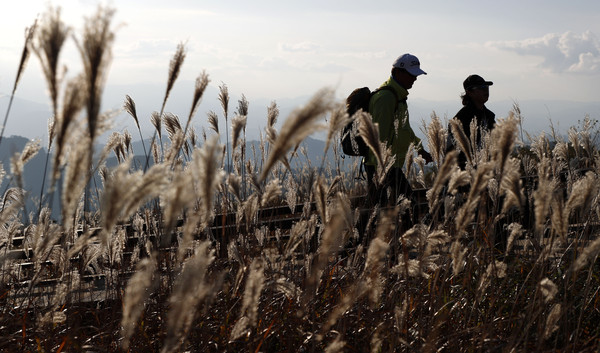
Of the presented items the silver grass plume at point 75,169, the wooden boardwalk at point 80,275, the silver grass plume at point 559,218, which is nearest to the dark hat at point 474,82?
the wooden boardwalk at point 80,275

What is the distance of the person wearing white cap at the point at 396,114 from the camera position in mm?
5039

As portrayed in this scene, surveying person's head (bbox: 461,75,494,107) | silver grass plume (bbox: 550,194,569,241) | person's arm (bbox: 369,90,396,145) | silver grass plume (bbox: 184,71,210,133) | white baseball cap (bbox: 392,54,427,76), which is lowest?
silver grass plume (bbox: 550,194,569,241)

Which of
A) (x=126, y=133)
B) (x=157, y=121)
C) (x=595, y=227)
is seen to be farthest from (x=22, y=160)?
(x=595, y=227)

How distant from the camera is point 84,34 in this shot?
1.33 m

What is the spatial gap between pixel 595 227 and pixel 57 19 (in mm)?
4230

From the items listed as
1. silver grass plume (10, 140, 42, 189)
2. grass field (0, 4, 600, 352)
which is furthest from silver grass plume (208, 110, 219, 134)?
silver grass plume (10, 140, 42, 189)

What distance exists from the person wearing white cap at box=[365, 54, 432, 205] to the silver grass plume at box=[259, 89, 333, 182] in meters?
3.46

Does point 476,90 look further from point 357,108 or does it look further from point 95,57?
point 95,57

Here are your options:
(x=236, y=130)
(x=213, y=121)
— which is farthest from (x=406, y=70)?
(x=236, y=130)

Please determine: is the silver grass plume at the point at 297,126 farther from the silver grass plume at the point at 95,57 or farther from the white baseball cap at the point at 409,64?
the white baseball cap at the point at 409,64

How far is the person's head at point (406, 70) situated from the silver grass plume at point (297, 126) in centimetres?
404

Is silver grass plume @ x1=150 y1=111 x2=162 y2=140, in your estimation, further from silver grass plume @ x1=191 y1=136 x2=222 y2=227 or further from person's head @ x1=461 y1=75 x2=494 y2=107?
person's head @ x1=461 y1=75 x2=494 y2=107

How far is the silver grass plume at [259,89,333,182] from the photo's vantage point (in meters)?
1.42

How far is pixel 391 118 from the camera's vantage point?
5090mm
